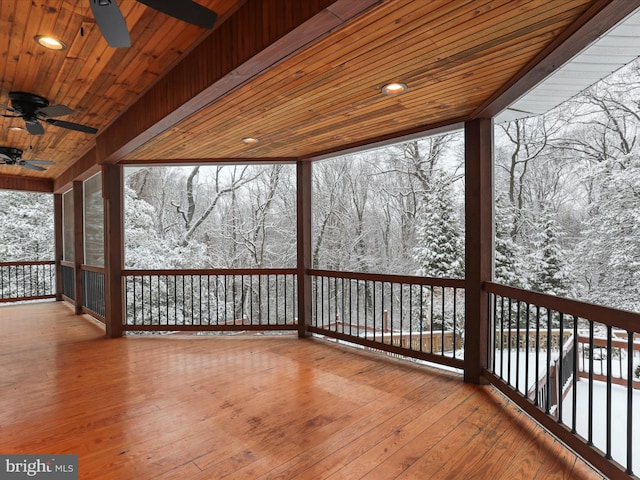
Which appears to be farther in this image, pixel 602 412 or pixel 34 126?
pixel 602 412

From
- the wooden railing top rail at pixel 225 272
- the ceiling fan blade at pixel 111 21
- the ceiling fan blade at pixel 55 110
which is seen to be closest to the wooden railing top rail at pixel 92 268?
the wooden railing top rail at pixel 225 272

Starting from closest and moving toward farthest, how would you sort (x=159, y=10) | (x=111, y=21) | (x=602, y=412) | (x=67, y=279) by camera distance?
(x=159, y=10) < (x=111, y=21) < (x=602, y=412) < (x=67, y=279)

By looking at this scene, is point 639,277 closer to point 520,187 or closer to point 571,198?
point 571,198

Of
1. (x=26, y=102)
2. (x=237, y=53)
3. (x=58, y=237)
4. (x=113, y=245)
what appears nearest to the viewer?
(x=237, y=53)

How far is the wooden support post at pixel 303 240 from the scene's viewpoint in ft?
15.3

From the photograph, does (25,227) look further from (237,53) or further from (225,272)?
(237,53)

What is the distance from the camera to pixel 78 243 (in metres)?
6.29

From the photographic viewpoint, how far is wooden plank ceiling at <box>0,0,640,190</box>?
1708 millimetres

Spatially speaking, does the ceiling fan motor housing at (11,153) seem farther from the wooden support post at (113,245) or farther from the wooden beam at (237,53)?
the wooden beam at (237,53)

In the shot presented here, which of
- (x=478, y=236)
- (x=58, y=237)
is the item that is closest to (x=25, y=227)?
(x=58, y=237)

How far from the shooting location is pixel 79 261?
6285 mm

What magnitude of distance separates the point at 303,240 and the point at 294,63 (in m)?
2.76

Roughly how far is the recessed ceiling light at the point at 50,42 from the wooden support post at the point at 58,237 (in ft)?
21.0

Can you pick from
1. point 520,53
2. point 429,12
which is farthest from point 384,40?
point 520,53
